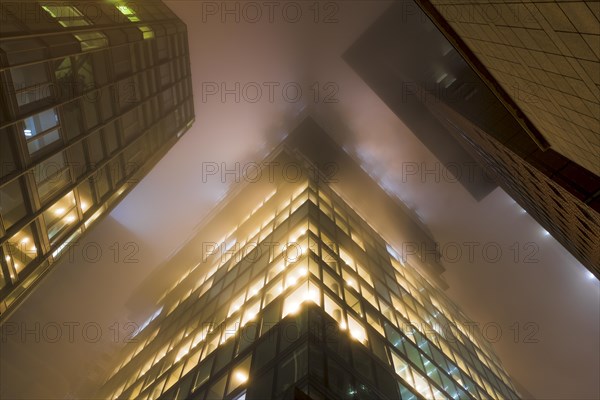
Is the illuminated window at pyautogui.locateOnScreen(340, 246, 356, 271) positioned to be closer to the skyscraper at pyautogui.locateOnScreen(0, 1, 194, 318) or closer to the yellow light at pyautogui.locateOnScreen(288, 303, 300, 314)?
the yellow light at pyautogui.locateOnScreen(288, 303, 300, 314)

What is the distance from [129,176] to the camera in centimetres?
2942

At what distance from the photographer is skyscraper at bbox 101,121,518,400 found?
52.9 feet

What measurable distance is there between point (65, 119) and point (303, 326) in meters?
14.9

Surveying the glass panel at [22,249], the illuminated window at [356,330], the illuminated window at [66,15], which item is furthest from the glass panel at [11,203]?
the illuminated window at [356,330]

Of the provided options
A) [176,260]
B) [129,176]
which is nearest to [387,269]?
[129,176]

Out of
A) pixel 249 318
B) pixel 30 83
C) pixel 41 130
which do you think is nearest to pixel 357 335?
pixel 249 318

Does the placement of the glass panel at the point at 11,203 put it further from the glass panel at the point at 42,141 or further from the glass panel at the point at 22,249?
the glass panel at the point at 42,141

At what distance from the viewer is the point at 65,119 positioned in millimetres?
19891

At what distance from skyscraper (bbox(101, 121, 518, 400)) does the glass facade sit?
88 millimetres

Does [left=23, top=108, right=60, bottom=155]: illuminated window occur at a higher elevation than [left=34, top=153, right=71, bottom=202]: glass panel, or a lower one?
higher

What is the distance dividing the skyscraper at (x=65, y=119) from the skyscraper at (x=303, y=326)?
9.70 metres

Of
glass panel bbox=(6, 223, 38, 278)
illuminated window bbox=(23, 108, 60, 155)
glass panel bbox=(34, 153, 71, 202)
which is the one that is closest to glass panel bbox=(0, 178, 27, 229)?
glass panel bbox=(6, 223, 38, 278)

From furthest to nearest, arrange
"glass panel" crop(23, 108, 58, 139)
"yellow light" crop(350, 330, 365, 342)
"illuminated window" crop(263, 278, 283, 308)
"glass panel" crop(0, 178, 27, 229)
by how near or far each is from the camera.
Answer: "illuminated window" crop(263, 278, 283, 308), "yellow light" crop(350, 330, 365, 342), "glass panel" crop(23, 108, 58, 139), "glass panel" crop(0, 178, 27, 229)

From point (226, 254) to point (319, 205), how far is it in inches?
471
